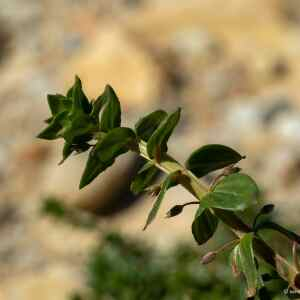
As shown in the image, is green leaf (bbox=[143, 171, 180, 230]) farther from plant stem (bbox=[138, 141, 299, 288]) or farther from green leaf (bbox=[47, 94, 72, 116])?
green leaf (bbox=[47, 94, 72, 116])

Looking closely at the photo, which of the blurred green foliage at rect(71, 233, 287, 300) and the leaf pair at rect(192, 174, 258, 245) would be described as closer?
the leaf pair at rect(192, 174, 258, 245)

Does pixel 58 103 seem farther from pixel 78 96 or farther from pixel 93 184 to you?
pixel 93 184

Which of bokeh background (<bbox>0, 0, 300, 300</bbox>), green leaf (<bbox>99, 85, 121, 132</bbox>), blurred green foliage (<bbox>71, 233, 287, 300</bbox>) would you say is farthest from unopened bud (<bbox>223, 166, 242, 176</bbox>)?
bokeh background (<bbox>0, 0, 300, 300</bbox>)

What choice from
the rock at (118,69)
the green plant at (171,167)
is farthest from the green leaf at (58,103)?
the rock at (118,69)

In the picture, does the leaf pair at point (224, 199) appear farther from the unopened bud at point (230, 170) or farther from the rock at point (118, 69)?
the rock at point (118, 69)

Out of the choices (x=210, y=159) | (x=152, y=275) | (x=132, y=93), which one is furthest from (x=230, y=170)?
(x=132, y=93)

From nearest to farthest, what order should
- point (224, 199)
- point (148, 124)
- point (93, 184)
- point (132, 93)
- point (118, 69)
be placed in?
point (224, 199) < point (148, 124) < point (93, 184) < point (132, 93) < point (118, 69)
